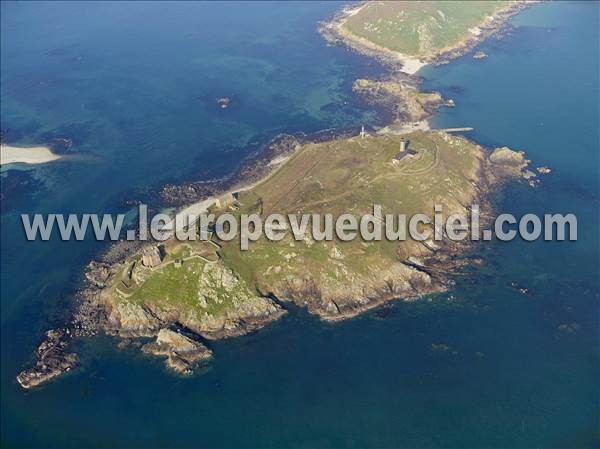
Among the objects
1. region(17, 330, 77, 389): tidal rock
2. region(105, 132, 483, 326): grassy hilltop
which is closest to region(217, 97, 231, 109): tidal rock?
region(105, 132, 483, 326): grassy hilltop

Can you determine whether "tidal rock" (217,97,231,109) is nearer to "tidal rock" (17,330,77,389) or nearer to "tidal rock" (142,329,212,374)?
"tidal rock" (142,329,212,374)

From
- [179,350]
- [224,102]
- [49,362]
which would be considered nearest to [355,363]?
[179,350]

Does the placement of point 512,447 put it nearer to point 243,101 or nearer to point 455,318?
point 455,318

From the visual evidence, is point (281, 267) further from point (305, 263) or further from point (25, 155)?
point (25, 155)

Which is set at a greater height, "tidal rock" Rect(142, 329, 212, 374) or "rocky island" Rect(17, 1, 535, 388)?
"rocky island" Rect(17, 1, 535, 388)

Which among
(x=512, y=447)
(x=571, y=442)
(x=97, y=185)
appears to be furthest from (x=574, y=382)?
(x=97, y=185)

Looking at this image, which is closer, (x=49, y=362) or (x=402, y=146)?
(x=49, y=362)
